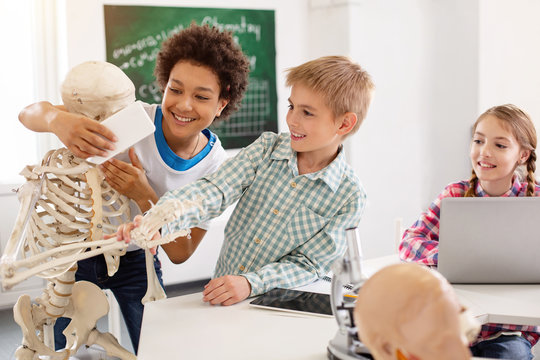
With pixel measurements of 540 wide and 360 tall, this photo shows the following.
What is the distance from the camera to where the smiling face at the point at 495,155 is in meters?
2.06

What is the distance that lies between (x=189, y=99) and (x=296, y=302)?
30.9 inches

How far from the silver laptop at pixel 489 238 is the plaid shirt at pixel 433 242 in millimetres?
159

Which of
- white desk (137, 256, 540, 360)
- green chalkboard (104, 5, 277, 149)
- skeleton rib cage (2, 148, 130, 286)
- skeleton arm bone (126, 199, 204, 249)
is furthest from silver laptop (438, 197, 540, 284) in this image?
green chalkboard (104, 5, 277, 149)

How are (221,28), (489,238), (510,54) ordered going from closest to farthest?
(489,238), (221,28), (510,54)

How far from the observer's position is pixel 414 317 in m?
0.91

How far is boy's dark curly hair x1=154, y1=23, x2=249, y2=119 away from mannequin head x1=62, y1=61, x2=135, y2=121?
15.2 inches

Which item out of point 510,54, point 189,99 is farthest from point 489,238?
point 510,54

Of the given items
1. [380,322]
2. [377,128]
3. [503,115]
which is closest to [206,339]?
[380,322]

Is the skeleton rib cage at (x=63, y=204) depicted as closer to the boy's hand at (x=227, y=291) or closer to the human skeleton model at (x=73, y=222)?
the human skeleton model at (x=73, y=222)

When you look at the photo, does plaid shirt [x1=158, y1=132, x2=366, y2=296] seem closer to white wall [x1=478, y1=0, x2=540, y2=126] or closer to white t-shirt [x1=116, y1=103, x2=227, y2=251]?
white t-shirt [x1=116, y1=103, x2=227, y2=251]

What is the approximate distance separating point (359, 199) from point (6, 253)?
1016 mm

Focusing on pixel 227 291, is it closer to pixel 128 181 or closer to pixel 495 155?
pixel 128 181

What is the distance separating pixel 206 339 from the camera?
144 cm

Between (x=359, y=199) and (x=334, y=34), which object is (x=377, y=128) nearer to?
(x=334, y=34)
